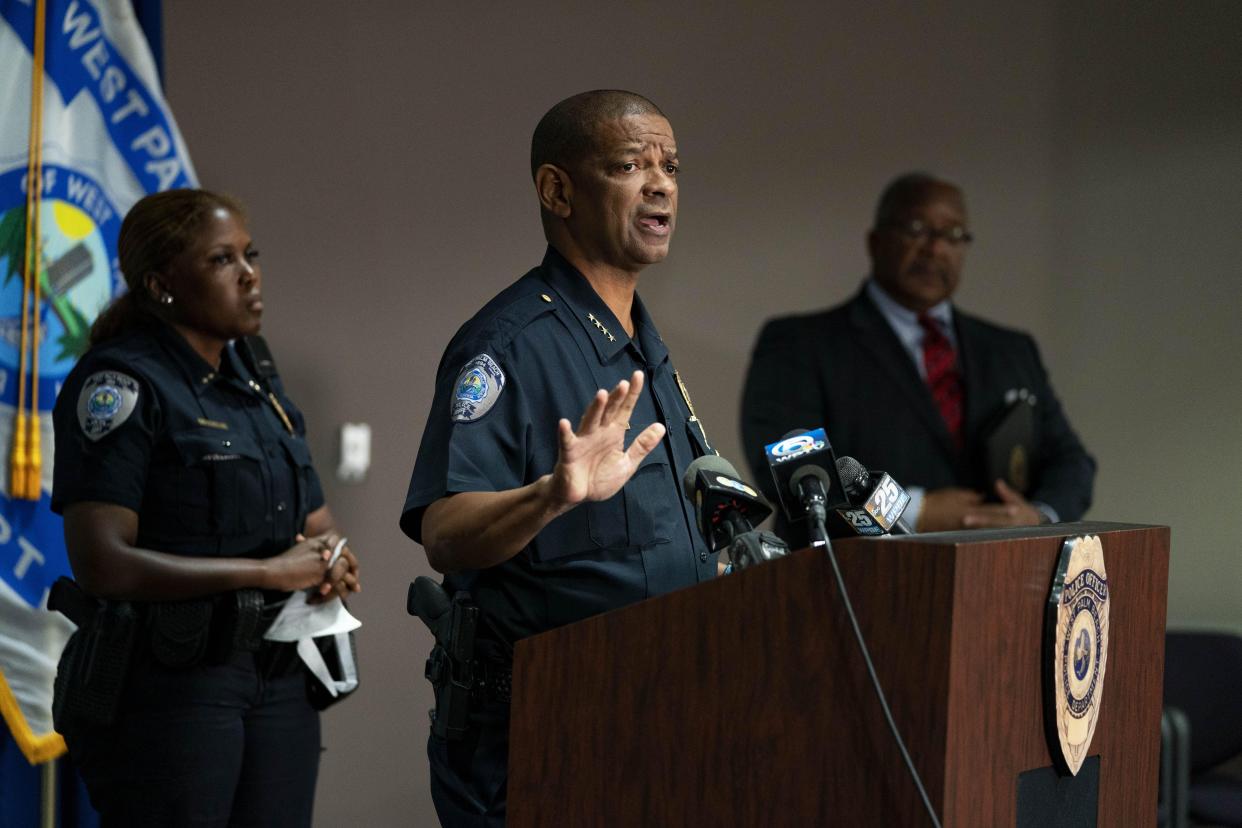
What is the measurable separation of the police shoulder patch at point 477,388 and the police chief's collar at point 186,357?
0.98 meters

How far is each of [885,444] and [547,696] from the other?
6.80 feet

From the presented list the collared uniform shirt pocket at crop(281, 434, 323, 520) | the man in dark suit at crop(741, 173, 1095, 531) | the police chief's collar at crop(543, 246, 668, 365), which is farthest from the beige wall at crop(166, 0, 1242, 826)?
the police chief's collar at crop(543, 246, 668, 365)

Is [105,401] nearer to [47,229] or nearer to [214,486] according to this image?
[214,486]

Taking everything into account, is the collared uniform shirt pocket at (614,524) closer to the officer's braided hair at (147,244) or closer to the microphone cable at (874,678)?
the microphone cable at (874,678)

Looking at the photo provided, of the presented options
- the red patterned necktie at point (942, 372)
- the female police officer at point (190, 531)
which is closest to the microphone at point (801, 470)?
the female police officer at point (190, 531)

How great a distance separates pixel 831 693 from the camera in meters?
1.33

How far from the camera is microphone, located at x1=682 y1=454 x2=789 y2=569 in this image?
58.7 inches

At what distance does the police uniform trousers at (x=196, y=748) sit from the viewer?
2350 mm

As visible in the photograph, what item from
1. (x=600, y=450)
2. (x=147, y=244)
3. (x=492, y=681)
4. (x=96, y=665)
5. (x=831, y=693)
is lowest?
(x=96, y=665)

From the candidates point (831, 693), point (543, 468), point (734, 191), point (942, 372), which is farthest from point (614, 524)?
point (734, 191)

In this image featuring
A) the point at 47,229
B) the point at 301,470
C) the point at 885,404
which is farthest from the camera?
the point at 885,404

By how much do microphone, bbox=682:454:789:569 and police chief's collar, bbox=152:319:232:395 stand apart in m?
1.32

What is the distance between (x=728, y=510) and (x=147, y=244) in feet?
4.93

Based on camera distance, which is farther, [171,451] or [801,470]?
[171,451]
